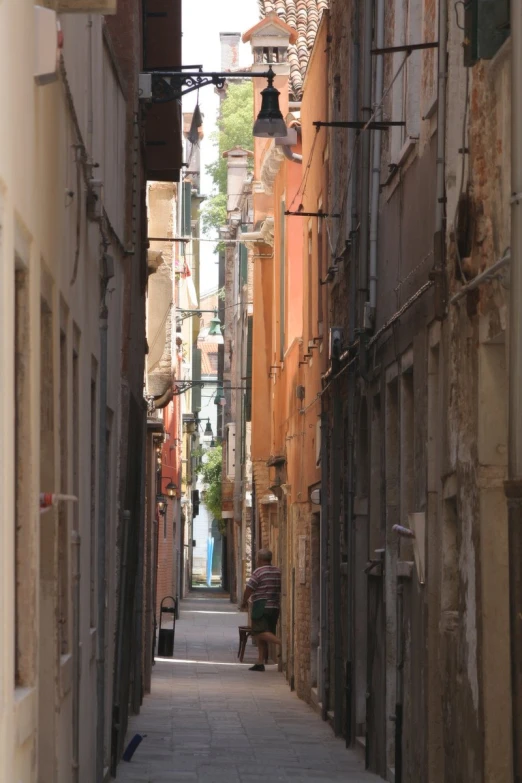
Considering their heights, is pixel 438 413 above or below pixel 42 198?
below

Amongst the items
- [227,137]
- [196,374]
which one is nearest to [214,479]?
[196,374]

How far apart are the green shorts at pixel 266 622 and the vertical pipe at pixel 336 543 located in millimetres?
7925

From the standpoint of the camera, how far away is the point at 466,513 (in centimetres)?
994

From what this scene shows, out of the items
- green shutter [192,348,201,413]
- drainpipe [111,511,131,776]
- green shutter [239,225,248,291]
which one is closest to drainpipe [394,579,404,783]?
drainpipe [111,511,131,776]

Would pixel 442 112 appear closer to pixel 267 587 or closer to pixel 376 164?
pixel 376 164

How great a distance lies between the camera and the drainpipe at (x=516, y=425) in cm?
705

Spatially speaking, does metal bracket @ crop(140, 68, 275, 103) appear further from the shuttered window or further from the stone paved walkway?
the stone paved walkway

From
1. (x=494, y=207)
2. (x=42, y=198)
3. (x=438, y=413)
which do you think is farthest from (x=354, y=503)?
(x=42, y=198)

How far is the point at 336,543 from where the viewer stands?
17906mm

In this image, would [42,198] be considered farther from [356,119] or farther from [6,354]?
[356,119]

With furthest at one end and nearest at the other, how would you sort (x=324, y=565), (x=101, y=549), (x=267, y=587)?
(x=267, y=587) → (x=324, y=565) → (x=101, y=549)

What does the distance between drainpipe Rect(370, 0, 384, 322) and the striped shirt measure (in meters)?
11.9

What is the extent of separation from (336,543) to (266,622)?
8.63 meters

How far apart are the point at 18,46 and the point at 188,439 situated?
59.4 metres
